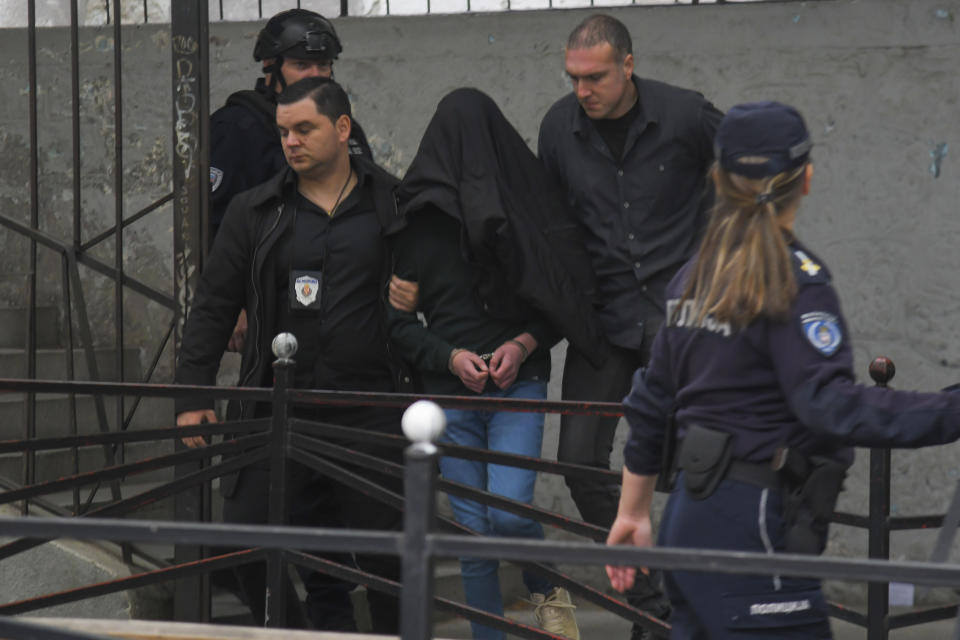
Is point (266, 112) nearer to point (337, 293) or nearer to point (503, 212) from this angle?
point (337, 293)

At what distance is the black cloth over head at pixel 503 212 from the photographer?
12.8ft

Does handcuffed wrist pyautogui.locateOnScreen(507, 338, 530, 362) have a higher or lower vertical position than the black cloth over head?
lower

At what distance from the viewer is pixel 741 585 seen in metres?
2.38

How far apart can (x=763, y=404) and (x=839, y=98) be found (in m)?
3.30

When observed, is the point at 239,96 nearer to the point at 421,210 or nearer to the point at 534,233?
the point at 421,210

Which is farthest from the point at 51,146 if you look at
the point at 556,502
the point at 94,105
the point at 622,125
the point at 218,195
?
the point at 622,125

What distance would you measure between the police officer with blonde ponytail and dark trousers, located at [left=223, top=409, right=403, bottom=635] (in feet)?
5.49

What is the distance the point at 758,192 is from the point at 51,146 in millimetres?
4298

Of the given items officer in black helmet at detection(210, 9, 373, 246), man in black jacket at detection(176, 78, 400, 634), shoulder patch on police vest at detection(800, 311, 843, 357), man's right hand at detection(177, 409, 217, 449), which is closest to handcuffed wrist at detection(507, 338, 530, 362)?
man in black jacket at detection(176, 78, 400, 634)

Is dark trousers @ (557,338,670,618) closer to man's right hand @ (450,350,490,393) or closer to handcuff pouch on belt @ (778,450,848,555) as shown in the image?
man's right hand @ (450,350,490,393)

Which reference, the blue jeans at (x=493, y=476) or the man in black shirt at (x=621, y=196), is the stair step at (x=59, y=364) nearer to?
the blue jeans at (x=493, y=476)

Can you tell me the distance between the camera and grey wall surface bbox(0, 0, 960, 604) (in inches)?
214

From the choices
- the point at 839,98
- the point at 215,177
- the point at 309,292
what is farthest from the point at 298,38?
the point at 839,98

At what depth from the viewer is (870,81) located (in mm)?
5434
